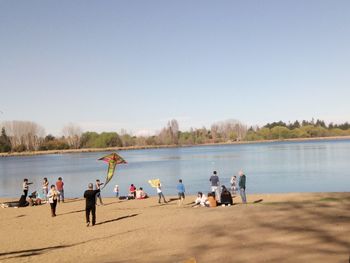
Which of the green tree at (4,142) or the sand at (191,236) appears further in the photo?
the green tree at (4,142)

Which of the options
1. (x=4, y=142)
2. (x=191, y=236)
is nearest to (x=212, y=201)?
(x=191, y=236)

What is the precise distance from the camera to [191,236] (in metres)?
12.6

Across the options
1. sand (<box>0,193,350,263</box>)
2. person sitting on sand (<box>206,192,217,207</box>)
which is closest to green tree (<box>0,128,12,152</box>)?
sand (<box>0,193,350,263</box>)

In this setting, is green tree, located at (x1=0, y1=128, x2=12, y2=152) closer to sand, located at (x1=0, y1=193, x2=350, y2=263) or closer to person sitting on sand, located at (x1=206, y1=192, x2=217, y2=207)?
sand, located at (x1=0, y1=193, x2=350, y2=263)

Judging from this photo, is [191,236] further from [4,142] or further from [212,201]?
[4,142]

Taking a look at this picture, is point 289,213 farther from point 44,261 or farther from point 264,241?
point 44,261

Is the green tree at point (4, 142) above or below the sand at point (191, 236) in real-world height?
above

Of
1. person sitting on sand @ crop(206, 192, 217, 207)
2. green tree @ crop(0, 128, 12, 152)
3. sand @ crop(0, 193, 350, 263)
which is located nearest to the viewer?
sand @ crop(0, 193, 350, 263)

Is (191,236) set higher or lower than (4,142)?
lower

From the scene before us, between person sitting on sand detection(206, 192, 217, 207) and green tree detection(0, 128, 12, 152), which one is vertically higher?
green tree detection(0, 128, 12, 152)

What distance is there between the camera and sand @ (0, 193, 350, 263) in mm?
9978

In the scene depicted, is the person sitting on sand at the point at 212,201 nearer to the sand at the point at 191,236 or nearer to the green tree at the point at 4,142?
the sand at the point at 191,236

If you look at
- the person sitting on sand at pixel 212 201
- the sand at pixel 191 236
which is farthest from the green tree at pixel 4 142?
the person sitting on sand at pixel 212 201

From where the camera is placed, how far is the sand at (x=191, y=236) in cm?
998
